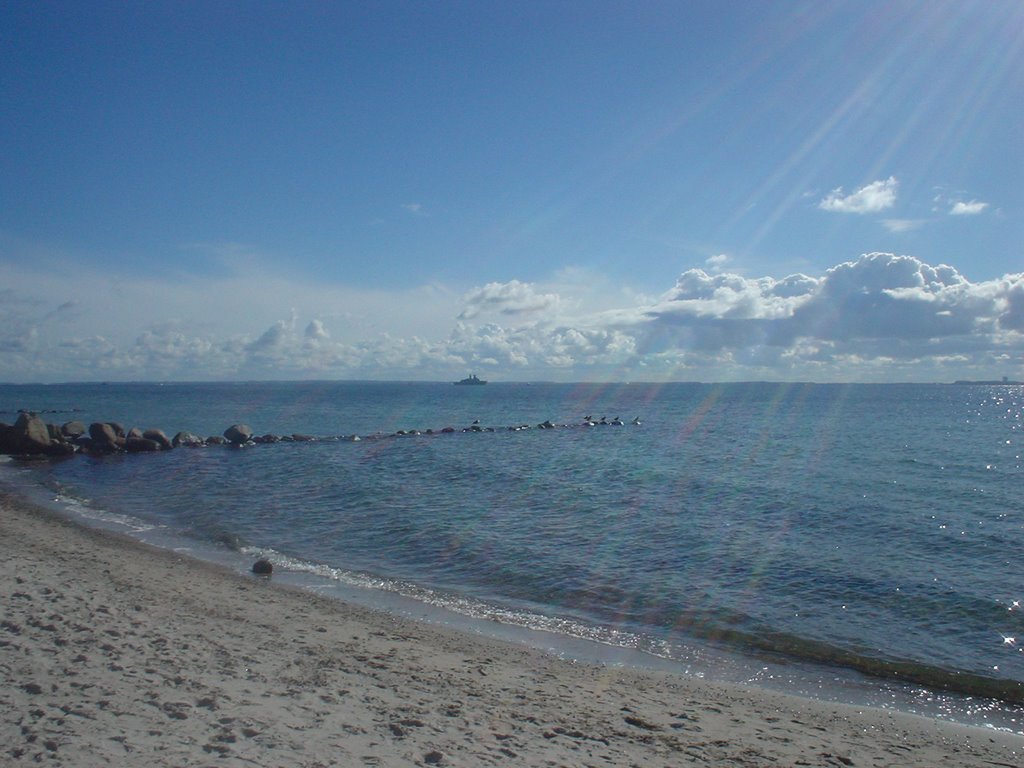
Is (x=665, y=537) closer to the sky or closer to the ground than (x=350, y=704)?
closer to the ground

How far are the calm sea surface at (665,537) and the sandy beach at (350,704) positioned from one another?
2.10m

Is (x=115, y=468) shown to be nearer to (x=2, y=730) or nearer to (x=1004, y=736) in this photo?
(x=2, y=730)

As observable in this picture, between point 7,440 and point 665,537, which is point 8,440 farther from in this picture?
point 665,537

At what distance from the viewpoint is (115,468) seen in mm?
37219

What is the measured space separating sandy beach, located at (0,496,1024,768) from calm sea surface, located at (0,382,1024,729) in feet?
6.89

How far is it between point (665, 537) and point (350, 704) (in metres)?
14.5

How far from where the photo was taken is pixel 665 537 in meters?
21.6

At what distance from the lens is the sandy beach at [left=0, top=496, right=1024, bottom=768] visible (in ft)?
23.9

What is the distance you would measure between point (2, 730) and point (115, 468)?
34003 mm

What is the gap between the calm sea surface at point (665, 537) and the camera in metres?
13.4

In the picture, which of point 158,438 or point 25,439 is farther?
point 158,438

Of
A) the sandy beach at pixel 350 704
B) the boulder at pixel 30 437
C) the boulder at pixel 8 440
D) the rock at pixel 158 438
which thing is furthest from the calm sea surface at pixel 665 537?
the boulder at pixel 8 440

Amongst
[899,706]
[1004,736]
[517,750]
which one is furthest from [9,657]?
[1004,736]

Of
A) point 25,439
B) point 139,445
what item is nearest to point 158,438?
point 139,445
